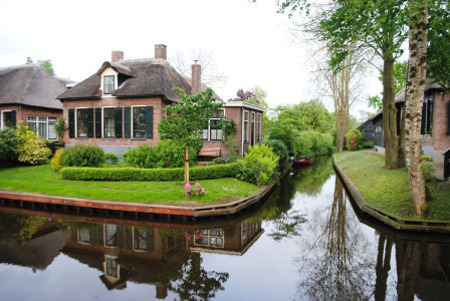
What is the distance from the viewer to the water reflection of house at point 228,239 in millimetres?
7923

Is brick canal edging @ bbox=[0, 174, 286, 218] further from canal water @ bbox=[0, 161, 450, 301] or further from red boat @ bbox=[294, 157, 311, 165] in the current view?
red boat @ bbox=[294, 157, 311, 165]

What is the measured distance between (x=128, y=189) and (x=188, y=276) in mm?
6437

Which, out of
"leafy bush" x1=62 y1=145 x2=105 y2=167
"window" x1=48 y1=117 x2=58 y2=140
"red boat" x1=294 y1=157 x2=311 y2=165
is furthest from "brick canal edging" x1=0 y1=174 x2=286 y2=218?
"red boat" x1=294 y1=157 x2=311 y2=165

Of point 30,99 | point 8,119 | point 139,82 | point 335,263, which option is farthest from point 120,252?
point 8,119

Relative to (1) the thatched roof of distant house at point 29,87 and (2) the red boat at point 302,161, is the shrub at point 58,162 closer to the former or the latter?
(1) the thatched roof of distant house at point 29,87

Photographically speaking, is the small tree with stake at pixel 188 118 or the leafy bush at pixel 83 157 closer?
the small tree with stake at pixel 188 118

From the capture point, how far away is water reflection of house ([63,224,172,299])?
627 cm

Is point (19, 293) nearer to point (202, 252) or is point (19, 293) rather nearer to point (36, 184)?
point (202, 252)

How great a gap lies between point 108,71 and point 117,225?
11.3 metres

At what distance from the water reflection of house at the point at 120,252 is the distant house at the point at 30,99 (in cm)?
1463

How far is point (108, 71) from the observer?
1811 cm

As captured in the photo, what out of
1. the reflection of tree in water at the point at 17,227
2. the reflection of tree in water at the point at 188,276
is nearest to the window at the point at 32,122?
the reflection of tree in water at the point at 17,227

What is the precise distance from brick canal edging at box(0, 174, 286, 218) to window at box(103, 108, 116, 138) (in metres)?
6.83

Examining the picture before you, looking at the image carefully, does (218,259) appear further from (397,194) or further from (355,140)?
(355,140)
